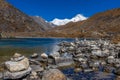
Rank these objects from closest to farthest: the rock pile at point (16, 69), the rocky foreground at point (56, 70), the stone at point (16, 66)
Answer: the rock pile at point (16, 69) → the rocky foreground at point (56, 70) → the stone at point (16, 66)

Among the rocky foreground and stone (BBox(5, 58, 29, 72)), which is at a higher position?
stone (BBox(5, 58, 29, 72))

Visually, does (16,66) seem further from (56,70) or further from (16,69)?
(56,70)

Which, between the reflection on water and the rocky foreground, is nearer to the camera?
the rocky foreground

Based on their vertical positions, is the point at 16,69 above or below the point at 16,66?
below

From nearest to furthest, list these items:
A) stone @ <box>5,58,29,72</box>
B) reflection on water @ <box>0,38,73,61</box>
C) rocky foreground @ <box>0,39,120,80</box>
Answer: rocky foreground @ <box>0,39,120,80</box> < stone @ <box>5,58,29,72</box> < reflection on water @ <box>0,38,73,61</box>

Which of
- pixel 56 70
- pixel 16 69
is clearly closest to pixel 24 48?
pixel 16 69

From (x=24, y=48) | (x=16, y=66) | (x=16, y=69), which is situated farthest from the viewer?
(x=24, y=48)

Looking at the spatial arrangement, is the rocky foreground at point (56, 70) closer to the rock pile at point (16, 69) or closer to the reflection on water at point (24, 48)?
the rock pile at point (16, 69)

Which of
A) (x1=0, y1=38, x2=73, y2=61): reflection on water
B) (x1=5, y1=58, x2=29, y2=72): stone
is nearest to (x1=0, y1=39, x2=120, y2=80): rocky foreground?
(x1=5, y1=58, x2=29, y2=72): stone

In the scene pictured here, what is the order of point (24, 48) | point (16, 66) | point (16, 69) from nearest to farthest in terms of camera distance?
point (16, 69) → point (16, 66) → point (24, 48)

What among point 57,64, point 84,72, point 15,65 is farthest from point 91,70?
point 15,65

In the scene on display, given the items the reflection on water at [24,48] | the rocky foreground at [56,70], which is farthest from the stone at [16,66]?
the reflection on water at [24,48]

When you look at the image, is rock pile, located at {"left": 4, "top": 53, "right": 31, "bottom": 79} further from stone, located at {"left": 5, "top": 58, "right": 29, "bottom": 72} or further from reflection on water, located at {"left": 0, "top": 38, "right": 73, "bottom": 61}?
reflection on water, located at {"left": 0, "top": 38, "right": 73, "bottom": 61}

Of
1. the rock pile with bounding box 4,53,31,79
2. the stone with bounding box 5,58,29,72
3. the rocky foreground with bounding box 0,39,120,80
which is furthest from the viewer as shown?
the stone with bounding box 5,58,29,72
